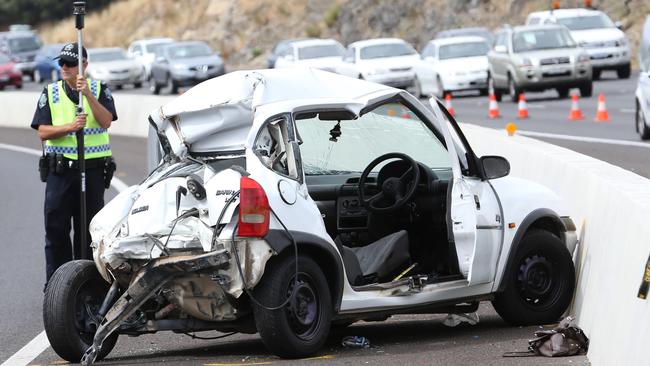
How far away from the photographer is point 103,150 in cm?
1095

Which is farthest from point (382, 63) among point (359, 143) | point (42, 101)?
point (42, 101)

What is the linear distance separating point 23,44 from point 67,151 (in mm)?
63924

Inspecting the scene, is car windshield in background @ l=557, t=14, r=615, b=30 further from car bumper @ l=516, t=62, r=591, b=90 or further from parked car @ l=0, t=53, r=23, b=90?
parked car @ l=0, t=53, r=23, b=90

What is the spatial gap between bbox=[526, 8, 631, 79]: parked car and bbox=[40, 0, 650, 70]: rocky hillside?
7.74 m

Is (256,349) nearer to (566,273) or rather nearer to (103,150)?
(566,273)

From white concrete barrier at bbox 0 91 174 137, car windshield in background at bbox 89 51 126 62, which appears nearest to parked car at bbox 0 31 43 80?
car windshield in background at bbox 89 51 126 62

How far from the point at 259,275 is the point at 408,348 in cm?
112

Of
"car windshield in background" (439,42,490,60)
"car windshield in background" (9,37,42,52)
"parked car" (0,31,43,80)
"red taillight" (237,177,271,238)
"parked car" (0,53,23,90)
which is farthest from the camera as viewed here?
"car windshield in background" (9,37,42,52)

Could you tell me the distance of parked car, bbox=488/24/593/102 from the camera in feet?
111

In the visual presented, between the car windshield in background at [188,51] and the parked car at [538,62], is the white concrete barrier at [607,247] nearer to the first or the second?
the parked car at [538,62]

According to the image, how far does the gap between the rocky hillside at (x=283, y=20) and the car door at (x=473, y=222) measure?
42.1 metres

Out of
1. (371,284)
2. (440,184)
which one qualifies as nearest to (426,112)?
(440,184)

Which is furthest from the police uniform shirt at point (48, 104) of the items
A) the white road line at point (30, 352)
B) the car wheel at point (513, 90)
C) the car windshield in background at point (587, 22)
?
the car windshield in background at point (587, 22)

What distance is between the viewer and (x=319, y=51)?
45188mm
